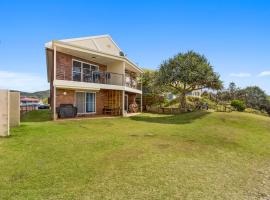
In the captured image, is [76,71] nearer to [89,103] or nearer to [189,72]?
[89,103]

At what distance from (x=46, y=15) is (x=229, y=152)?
16.6 m

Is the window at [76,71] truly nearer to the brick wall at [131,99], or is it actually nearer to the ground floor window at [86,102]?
the ground floor window at [86,102]

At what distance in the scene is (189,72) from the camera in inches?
789

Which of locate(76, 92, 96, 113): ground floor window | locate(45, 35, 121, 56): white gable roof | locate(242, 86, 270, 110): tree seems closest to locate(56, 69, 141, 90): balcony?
locate(76, 92, 96, 113): ground floor window

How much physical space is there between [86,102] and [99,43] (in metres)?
6.37

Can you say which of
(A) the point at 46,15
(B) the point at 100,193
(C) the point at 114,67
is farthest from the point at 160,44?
(B) the point at 100,193

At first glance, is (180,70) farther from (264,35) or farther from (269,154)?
(269,154)

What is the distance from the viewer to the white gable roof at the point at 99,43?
18.7 meters

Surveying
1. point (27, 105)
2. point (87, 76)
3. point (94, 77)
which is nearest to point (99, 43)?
point (94, 77)

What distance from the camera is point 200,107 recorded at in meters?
26.2

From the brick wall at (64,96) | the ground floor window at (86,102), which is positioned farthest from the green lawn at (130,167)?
the ground floor window at (86,102)

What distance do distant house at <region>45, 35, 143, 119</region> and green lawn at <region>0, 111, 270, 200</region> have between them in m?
6.75

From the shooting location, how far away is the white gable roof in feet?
61.5

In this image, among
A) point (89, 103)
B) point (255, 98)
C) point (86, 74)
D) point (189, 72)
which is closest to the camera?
point (86, 74)
